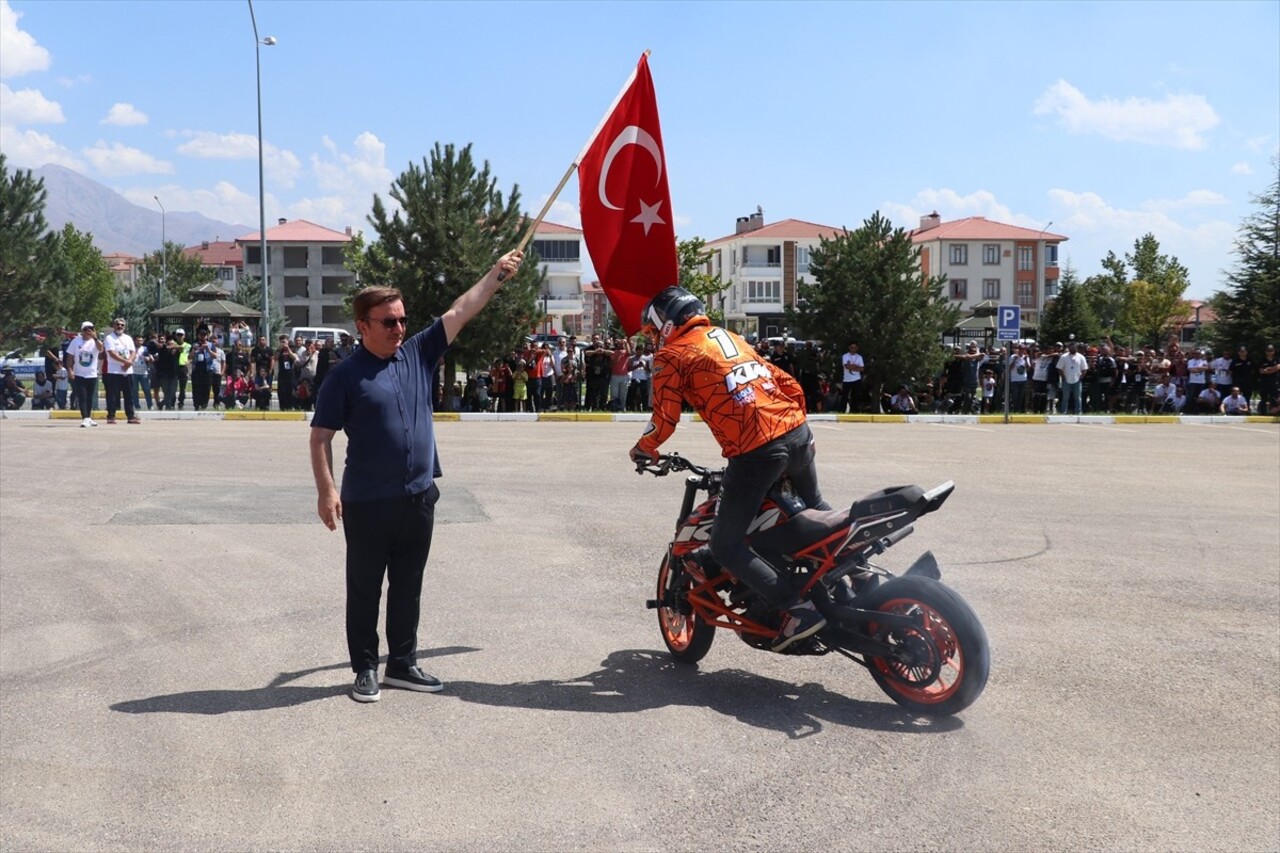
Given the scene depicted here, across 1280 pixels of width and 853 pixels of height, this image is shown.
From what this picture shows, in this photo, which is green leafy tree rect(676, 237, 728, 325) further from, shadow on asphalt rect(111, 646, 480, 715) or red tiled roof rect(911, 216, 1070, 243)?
shadow on asphalt rect(111, 646, 480, 715)

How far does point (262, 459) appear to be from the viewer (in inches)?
606

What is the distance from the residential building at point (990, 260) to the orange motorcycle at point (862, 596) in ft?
345

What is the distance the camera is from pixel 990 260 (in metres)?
109

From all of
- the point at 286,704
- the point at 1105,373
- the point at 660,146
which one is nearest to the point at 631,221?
the point at 660,146

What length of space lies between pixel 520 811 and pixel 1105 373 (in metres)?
27.7

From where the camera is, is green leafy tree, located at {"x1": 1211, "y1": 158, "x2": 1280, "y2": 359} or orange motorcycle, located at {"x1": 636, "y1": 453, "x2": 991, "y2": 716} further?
green leafy tree, located at {"x1": 1211, "y1": 158, "x2": 1280, "y2": 359}

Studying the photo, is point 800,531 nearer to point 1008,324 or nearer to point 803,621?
point 803,621

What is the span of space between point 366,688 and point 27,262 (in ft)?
151

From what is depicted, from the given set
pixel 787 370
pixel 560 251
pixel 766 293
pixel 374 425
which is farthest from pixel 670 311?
pixel 766 293

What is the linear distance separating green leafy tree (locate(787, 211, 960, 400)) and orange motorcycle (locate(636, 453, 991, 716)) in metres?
23.7

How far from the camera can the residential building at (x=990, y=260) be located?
108062mm

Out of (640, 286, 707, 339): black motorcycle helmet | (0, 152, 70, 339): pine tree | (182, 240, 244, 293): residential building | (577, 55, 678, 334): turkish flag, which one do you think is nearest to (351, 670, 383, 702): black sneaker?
(640, 286, 707, 339): black motorcycle helmet

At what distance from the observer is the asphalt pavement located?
13.8 ft

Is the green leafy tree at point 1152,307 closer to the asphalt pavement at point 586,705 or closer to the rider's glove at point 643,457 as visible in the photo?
the asphalt pavement at point 586,705
